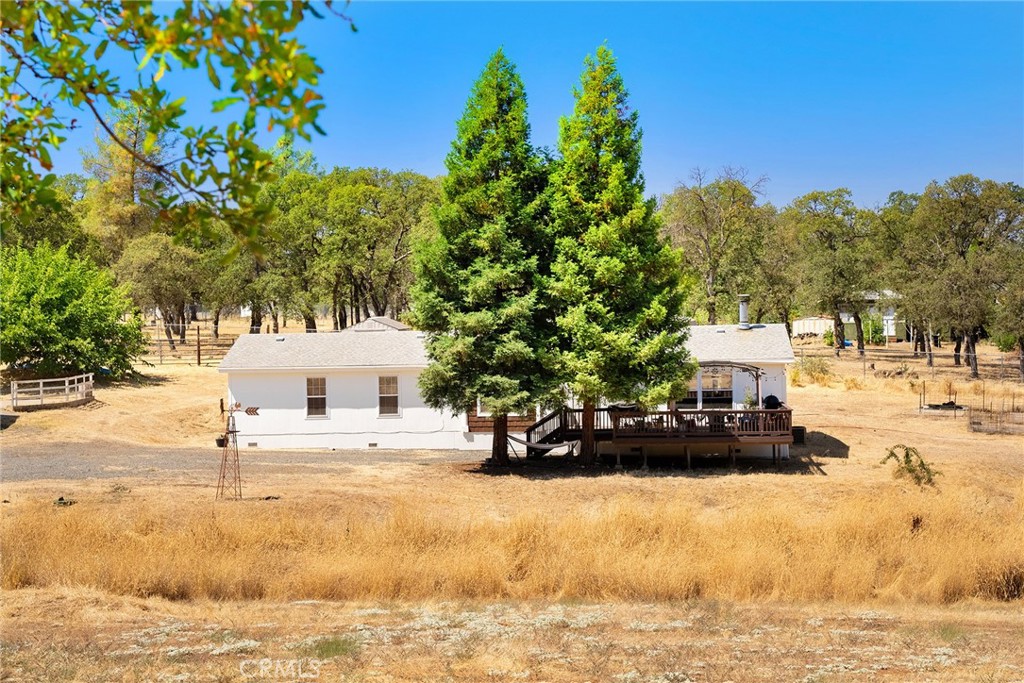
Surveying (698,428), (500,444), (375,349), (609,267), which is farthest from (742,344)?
(375,349)

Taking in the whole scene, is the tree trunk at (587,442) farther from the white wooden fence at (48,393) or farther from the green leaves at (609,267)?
the white wooden fence at (48,393)

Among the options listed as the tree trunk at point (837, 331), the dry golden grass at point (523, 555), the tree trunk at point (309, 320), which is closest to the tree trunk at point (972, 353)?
the tree trunk at point (837, 331)

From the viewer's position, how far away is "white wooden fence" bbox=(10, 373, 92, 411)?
32.6 metres

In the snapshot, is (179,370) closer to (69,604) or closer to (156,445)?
(156,445)

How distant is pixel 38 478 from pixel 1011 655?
20.2m

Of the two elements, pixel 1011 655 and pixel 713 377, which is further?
pixel 713 377

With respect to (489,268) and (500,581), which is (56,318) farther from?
(500,581)

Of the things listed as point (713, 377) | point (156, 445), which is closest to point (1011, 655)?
point (713, 377)

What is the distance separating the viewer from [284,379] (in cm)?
2970

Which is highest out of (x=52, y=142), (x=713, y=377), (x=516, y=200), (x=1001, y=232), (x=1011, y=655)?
(x=1001, y=232)

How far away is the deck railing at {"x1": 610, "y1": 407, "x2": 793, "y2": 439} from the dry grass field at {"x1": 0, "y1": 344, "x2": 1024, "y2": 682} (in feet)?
11.8

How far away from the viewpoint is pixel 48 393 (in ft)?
118

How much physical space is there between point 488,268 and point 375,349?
8712 millimetres

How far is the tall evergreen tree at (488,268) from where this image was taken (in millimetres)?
22984
